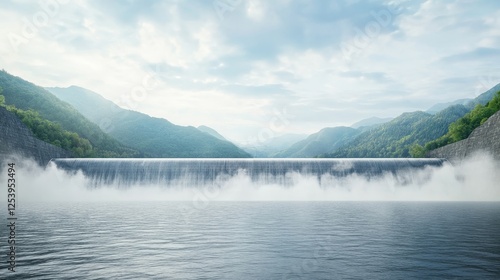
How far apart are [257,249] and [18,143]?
173 feet

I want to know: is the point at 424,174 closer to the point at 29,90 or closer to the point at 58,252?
the point at 58,252

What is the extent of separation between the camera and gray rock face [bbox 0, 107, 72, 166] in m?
57.5

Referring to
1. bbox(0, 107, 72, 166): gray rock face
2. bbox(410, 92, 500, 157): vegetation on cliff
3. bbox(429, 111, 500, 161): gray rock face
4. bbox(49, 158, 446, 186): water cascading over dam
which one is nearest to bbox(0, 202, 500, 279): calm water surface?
bbox(429, 111, 500, 161): gray rock face

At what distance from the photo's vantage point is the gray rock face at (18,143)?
5753 centimetres

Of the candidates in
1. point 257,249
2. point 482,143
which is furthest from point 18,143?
point 482,143

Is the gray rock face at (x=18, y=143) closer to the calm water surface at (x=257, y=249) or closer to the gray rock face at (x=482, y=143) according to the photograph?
the calm water surface at (x=257, y=249)

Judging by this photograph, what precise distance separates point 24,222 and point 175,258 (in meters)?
18.3

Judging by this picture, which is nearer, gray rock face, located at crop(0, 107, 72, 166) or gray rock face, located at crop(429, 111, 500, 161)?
gray rock face, located at crop(429, 111, 500, 161)

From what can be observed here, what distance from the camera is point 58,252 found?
723 inches

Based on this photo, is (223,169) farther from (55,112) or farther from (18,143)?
(55,112)

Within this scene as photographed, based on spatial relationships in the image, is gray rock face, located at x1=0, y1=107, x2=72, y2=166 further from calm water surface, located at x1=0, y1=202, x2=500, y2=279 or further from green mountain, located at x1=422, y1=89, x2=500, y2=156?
green mountain, located at x1=422, y1=89, x2=500, y2=156

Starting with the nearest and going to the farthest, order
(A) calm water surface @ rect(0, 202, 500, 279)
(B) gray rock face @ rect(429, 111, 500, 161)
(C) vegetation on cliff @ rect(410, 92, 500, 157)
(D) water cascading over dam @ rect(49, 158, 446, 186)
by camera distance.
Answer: (A) calm water surface @ rect(0, 202, 500, 279), (B) gray rock face @ rect(429, 111, 500, 161), (D) water cascading over dam @ rect(49, 158, 446, 186), (C) vegetation on cliff @ rect(410, 92, 500, 157)

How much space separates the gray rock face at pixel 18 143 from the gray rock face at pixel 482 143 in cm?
6316

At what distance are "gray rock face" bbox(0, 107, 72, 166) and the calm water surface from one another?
31.9 m
